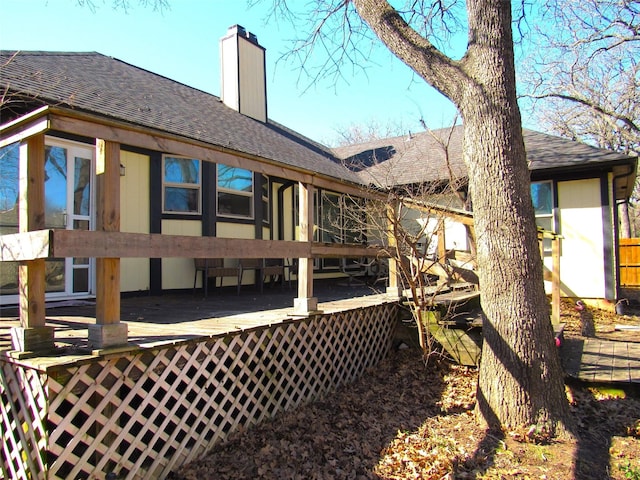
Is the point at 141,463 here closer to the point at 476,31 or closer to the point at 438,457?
the point at 438,457

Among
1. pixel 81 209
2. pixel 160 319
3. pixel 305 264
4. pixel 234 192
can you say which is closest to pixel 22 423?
pixel 160 319

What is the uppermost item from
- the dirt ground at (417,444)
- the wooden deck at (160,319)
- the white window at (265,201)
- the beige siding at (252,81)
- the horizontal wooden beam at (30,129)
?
the beige siding at (252,81)

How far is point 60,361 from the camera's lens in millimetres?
2672

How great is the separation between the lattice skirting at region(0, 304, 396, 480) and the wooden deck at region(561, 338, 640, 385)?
9.37 ft

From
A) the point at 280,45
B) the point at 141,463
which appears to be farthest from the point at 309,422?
the point at 280,45

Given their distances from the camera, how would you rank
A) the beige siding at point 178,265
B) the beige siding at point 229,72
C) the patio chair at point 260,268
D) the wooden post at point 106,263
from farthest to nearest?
the beige siding at point 229,72
the patio chair at point 260,268
the beige siding at point 178,265
the wooden post at point 106,263

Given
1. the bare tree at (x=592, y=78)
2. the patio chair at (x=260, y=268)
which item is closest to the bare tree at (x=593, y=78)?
the bare tree at (x=592, y=78)

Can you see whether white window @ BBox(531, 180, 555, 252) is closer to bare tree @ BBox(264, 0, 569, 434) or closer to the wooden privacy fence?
the wooden privacy fence

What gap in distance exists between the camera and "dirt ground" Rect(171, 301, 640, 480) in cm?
336

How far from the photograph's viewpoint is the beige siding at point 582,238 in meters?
10.5

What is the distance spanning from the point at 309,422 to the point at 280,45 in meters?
6.81

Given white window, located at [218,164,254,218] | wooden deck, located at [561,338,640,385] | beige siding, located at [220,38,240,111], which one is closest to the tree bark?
wooden deck, located at [561,338,640,385]

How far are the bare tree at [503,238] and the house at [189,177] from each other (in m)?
1.69

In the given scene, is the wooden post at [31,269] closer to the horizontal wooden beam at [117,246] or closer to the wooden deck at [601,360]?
the horizontal wooden beam at [117,246]
